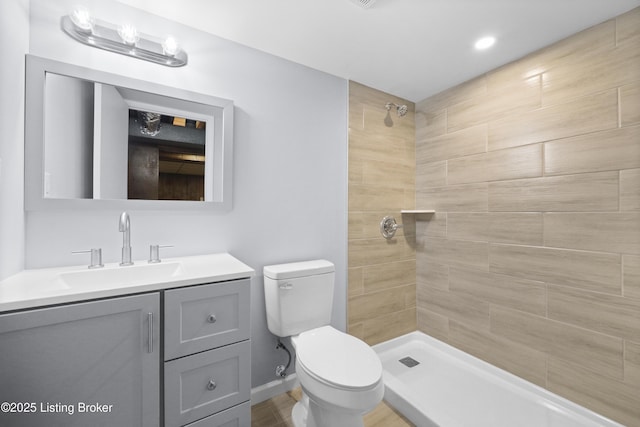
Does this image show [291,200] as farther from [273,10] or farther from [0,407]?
[0,407]

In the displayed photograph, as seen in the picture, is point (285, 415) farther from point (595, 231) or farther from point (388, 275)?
point (595, 231)

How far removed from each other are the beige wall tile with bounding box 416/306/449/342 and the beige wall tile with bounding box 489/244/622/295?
0.66m

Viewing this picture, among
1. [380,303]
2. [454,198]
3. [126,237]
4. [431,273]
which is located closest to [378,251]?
[380,303]

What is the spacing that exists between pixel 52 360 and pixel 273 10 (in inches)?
69.8

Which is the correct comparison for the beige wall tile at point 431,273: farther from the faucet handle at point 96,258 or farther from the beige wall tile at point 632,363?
the faucet handle at point 96,258

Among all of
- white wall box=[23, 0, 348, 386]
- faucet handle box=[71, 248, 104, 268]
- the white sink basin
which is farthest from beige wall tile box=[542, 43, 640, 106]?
faucet handle box=[71, 248, 104, 268]

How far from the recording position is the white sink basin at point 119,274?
3.76 feet

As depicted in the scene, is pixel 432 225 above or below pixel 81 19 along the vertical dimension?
below

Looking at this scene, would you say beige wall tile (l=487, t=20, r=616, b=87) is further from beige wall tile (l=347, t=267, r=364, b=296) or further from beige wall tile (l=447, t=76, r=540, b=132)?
beige wall tile (l=347, t=267, r=364, b=296)

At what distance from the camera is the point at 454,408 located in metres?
1.63

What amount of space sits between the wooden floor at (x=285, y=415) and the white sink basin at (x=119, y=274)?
40.7 inches

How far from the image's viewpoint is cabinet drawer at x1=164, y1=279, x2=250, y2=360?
1.03 meters

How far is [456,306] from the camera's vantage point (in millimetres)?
2162

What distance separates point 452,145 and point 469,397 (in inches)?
72.0
